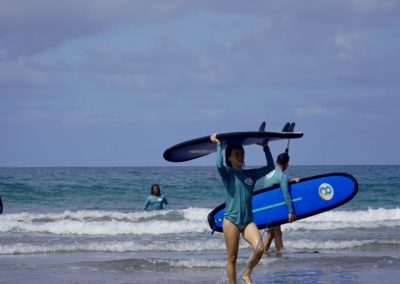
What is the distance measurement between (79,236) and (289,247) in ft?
19.0

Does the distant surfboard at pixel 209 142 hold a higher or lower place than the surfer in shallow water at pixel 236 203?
higher

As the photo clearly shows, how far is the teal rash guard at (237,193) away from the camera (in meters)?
8.45

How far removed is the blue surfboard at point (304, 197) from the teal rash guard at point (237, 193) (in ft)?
11.1

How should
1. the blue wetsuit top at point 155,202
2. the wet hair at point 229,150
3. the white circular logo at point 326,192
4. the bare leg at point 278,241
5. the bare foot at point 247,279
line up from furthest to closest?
the blue wetsuit top at point 155,202 → the bare leg at point 278,241 → the white circular logo at point 326,192 → the bare foot at point 247,279 → the wet hair at point 229,150

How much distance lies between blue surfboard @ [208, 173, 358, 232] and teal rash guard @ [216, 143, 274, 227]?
3.39 meters

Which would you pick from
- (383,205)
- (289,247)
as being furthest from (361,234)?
(383,205)

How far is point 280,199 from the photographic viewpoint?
12.2 meters

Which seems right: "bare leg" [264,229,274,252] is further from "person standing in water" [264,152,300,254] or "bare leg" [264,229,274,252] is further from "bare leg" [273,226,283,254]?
"person standing in water" [264,152,300,254]

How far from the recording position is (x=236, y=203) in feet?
27.7

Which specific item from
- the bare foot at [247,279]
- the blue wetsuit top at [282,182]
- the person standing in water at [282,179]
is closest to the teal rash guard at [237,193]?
the bare foot at [247,279]

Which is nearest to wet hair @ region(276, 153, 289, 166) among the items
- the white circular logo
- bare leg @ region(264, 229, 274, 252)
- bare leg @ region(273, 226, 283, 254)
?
the white circular logo

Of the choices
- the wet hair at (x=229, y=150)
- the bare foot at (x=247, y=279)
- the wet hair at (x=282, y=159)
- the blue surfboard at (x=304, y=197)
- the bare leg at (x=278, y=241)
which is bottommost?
the bare foot at (x=247, y=279)

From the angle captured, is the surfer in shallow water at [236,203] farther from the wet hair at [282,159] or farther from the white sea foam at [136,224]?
the white sea foam at [136,224]

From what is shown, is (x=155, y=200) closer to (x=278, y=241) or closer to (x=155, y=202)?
(x=155, y=202)
